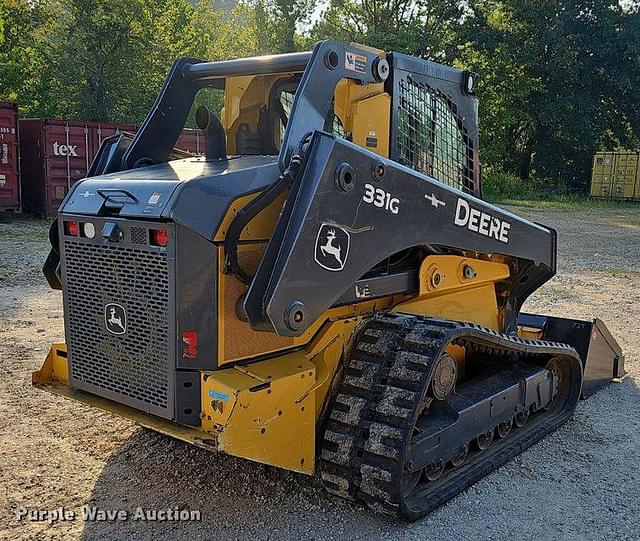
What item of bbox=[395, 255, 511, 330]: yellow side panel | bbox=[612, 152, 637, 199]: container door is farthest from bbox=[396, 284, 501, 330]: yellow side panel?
bbox=[612, 152, 637, 199]: container door

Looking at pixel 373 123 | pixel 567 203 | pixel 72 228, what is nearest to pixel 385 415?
pixel 373 123

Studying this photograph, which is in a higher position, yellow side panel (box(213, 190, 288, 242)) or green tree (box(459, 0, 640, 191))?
green tree (box(459, 0, 640, 191))

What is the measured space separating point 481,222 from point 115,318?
2317 mm

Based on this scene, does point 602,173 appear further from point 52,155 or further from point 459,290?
point 459,290

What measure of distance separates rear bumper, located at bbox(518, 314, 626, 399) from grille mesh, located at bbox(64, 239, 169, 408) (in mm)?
3842

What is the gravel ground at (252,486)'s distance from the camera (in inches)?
146

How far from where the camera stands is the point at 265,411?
3449 mm

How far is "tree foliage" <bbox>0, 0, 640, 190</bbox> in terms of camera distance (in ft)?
86.2

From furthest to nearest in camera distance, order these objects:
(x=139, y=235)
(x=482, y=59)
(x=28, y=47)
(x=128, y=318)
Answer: (x=482, y=59) < (x=28, y=47) < (x=128, y=318) < (x=139, y=235)

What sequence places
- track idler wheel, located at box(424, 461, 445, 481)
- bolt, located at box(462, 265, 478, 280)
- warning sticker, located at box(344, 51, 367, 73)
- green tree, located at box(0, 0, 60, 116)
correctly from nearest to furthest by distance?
warning sticker, located at box(344, 51, 367, 73)
track idler wheel, located at box(424, 461, 445, 481)
bolt, located at box(462, 265, 478, 280)
green tree, located at box(0, 0, 60, 116)

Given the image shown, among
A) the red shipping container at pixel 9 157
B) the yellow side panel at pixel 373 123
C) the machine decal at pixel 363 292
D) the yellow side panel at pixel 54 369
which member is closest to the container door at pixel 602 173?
the red shipping container at pixel 9 157

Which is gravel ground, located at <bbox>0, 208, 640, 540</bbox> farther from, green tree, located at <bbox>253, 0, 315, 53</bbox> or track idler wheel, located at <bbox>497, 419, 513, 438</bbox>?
green tree, located at <bbox>253, 0, 315, 53</bbox>

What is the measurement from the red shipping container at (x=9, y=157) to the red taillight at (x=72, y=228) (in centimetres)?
1455

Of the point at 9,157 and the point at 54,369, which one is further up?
the point at 9,157
